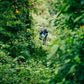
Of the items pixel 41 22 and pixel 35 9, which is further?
pixel 41 22

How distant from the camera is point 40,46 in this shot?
952 cm

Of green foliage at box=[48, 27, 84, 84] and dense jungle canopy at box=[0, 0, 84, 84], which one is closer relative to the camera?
green foliage at box=[48, 27, 84, 84]

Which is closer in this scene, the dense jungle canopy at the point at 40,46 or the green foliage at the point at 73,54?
the green foliage at the point at 73,54

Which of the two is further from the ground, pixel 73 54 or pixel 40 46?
pixel 73 54

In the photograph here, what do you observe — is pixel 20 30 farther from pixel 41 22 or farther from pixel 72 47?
pixel 72 47

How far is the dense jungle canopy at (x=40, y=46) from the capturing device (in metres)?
2.51

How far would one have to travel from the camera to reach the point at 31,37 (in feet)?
30.0

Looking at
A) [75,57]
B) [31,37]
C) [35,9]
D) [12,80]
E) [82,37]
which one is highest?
[35,9]

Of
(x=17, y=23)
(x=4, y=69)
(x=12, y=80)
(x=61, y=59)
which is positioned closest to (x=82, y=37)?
(x=61, y=59)

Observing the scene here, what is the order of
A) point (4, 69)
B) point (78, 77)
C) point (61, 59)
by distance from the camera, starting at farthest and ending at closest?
point (4, 69)
point (61, 59)
point (78, 77)

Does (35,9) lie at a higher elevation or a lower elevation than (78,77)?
higher

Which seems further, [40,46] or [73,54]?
[40,46]

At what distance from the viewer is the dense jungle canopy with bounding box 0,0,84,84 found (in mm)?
2512

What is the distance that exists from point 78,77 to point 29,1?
7558 millimetres
